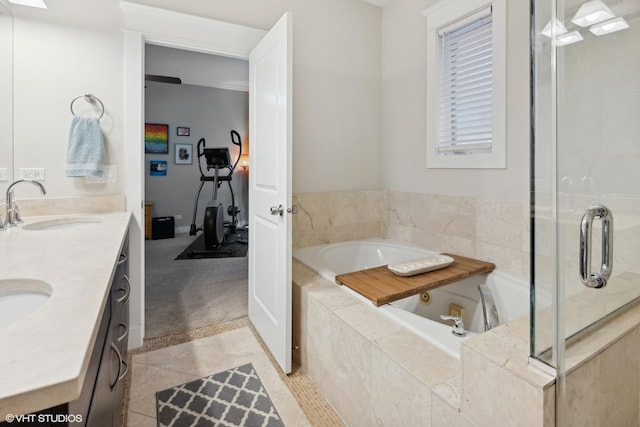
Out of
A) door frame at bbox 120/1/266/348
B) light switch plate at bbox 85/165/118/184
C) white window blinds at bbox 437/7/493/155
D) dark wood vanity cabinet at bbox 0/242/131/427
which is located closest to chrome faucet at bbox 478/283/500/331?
white window blinds at bbox 437/7/493/155

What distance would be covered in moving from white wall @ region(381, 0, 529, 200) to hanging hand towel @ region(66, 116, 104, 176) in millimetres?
2196

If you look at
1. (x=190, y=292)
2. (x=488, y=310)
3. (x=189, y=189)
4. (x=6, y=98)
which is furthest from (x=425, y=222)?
(x=189, y=189)

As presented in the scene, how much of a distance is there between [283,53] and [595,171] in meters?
1.52

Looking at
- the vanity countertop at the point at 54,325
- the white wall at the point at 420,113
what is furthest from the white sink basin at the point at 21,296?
the white wall at the point at 420,113

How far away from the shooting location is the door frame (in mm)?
2127

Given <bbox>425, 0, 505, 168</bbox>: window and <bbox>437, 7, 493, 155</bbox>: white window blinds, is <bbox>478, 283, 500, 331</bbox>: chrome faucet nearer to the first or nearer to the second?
<bbox>425, 0, 505, 168</bbox>: window

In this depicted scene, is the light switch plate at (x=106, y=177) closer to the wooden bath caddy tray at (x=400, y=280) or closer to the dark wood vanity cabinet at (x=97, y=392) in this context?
the dark wood vanity cabinet at (x=97, y=392)

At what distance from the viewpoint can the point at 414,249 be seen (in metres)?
2.58

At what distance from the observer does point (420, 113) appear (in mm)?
2613

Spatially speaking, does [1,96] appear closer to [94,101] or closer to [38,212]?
[94,101]

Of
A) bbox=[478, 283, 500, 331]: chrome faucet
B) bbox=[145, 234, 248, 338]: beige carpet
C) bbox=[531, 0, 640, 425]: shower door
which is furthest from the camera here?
bbox=[145, 234, 248, 338]: beige carpet

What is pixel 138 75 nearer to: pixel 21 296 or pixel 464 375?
pixel 21 296

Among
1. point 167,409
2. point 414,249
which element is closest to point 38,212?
point 167,409

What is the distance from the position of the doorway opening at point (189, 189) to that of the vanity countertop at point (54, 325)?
1.64 metres
